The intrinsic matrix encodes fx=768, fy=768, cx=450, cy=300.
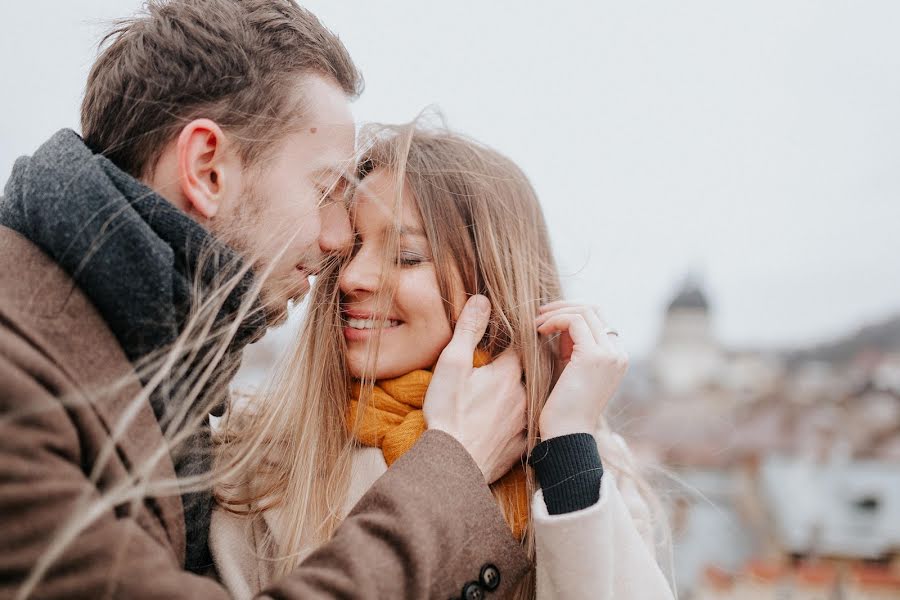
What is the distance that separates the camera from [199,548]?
1.95 m

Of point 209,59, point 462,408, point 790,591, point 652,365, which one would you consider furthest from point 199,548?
point 652,365

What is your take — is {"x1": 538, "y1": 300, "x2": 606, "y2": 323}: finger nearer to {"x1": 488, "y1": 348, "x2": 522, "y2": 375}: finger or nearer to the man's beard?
{"x1": 488, "y1": 348, "x2": 522, "y2": 375}: finger

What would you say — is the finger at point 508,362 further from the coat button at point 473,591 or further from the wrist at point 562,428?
the coat button at point 473,591

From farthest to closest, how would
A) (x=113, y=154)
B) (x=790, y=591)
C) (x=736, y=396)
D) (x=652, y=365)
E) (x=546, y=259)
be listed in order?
(x=652, y=365), (x=736, y=396), (x=790, y=591), (x=546, y=259), (x=113, y=154)

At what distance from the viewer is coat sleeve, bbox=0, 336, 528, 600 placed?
1.24 metres

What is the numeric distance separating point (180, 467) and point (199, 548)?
0.30 m

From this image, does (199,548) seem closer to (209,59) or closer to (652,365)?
(209,59)

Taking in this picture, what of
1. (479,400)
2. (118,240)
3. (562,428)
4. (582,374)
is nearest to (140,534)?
(118,240)

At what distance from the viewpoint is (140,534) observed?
4.48 feet

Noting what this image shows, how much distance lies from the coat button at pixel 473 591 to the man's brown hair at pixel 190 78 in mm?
1193

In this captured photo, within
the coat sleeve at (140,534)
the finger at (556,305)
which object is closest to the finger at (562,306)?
the finger at (556,305)

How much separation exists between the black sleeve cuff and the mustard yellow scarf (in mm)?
162

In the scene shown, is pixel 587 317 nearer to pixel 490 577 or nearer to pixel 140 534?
pixel 490 577

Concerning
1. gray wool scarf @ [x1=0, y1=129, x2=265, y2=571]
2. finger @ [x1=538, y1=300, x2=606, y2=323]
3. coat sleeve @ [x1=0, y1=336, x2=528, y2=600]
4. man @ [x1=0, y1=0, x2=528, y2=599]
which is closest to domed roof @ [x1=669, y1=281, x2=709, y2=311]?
finger @ [x1=538, y1=300, x2=606, y2=323]
